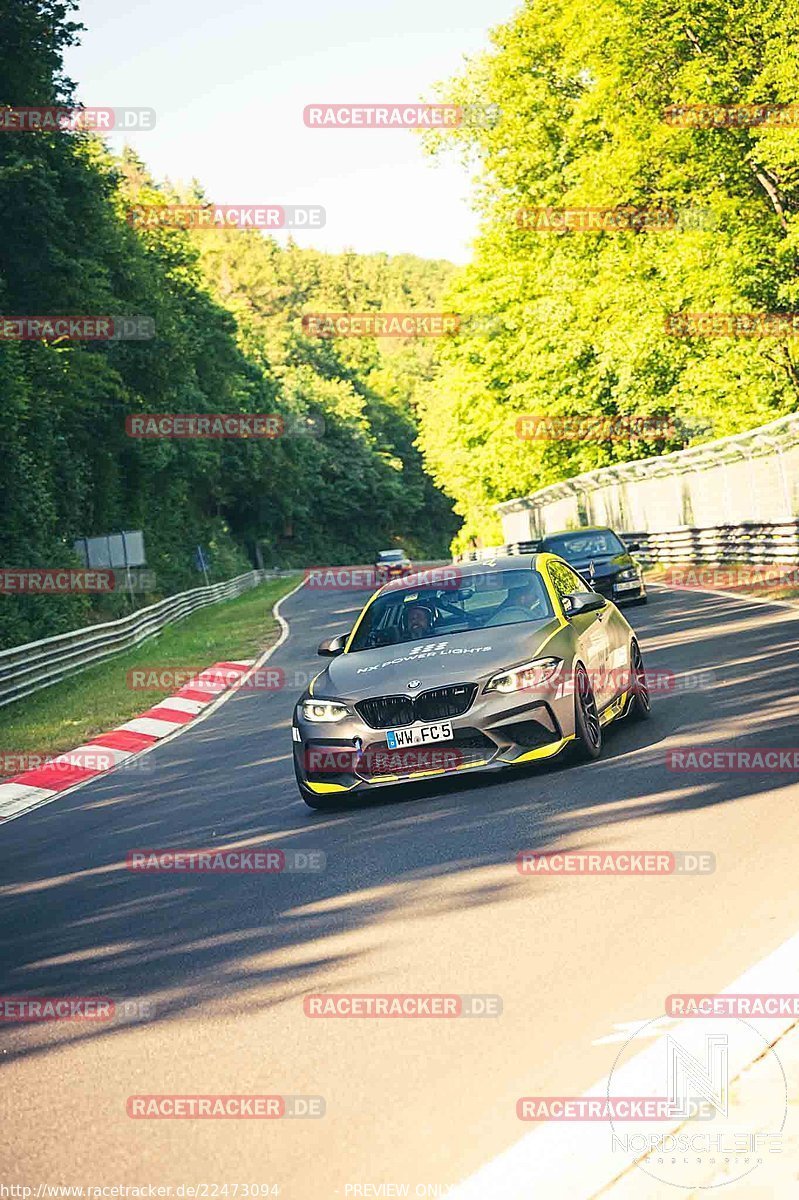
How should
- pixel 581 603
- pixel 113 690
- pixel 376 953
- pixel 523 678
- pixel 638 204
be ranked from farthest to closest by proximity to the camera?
pixel 638 204 → pixel 113 690 → pixel 581 603 → pixel 523 678 → pixel 376 953

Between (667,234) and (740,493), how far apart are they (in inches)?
343

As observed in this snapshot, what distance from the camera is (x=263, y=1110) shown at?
193 inches

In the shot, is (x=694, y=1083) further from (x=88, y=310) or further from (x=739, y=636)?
(x=88, y=310)

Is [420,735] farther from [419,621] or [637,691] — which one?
[637,691]

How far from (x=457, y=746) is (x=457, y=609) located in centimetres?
166

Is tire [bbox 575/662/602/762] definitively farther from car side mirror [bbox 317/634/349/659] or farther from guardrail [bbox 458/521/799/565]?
guardrail [bbox 458/521/799/565]

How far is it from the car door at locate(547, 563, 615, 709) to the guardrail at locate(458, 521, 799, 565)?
12.2 metres

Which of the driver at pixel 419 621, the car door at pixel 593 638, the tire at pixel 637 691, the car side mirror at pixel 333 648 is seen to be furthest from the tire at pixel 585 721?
the car side mirror at pixel 333 648

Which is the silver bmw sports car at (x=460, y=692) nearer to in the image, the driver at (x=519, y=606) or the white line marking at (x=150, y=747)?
the driver at (x=519, y=606)

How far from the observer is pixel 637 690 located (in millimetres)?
12594

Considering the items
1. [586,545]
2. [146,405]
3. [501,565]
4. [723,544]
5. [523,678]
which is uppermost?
[146,405]

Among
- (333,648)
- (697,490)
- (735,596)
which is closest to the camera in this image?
(333,648)

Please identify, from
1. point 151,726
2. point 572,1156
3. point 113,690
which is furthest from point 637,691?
point 113,690

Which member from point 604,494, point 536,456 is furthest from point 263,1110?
point 536,456
